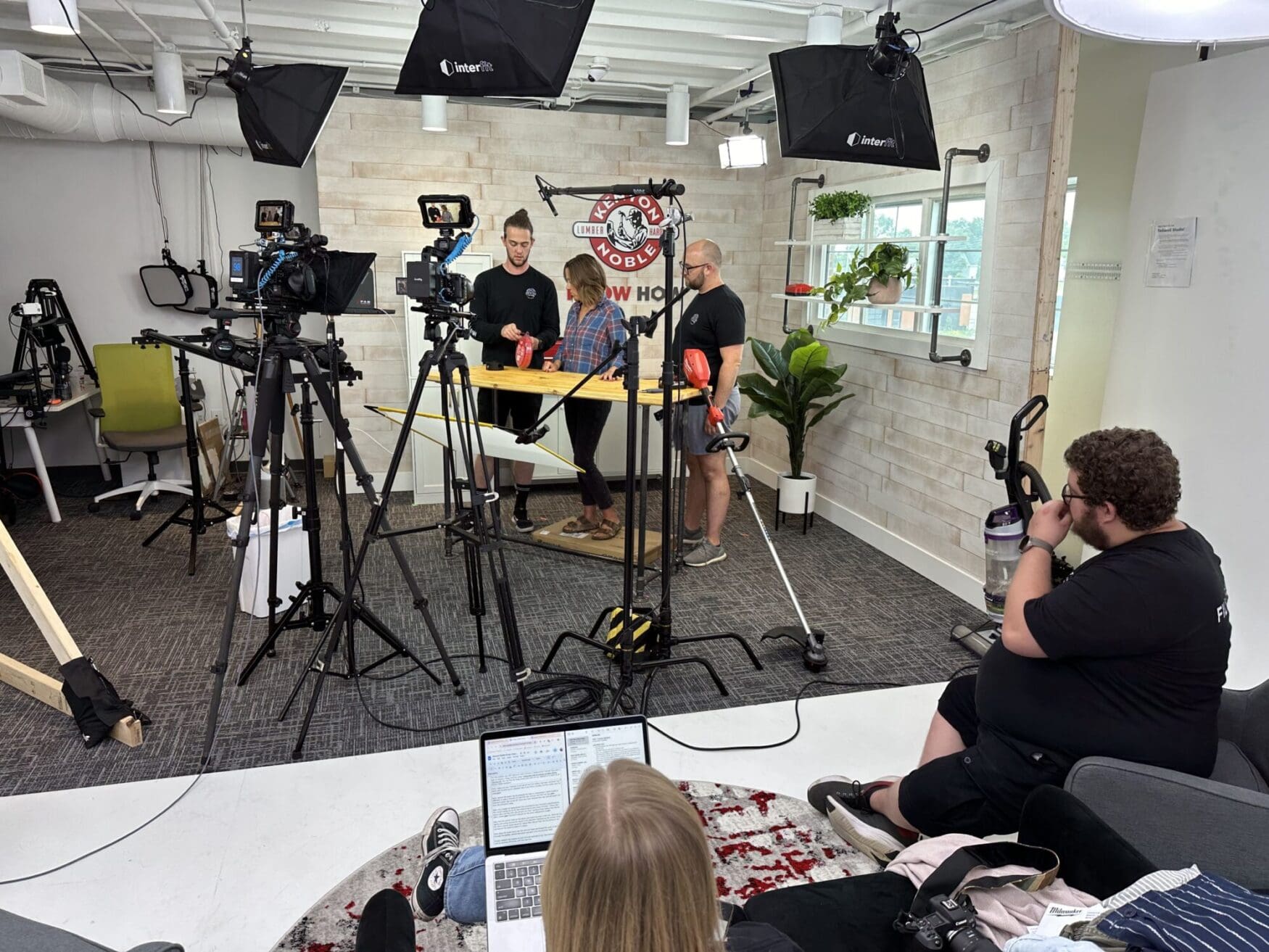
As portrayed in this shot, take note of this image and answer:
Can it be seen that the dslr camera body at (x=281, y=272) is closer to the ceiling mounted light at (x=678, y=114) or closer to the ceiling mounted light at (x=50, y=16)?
the ceiling mounted light at (x=50, y=16)

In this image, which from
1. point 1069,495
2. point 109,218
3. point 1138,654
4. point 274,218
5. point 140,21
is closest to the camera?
point 1138,654

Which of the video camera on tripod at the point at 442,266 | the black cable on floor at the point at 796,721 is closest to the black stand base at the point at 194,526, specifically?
the video camera on tripod at the point at 442,266

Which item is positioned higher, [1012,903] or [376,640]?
[1012,903]

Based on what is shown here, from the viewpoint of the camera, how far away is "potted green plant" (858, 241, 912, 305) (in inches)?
180


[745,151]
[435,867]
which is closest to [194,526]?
[435,867]

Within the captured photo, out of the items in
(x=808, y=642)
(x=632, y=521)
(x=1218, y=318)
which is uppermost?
(x=1218, y=318)

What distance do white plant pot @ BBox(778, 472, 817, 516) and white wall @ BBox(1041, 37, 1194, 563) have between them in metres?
1.31

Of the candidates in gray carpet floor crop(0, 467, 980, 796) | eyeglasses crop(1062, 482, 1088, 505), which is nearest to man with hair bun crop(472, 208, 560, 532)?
gray carpet floor crop(0, 467, 980, 796)

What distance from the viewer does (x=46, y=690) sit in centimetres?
315

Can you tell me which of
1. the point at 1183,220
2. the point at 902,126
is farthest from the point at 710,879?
the point at 1183,220

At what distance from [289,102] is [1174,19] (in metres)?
2.97

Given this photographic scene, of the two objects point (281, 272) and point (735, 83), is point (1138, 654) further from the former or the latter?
point (735, 83)

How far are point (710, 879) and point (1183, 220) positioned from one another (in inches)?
129

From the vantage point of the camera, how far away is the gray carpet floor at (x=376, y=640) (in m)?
3.01
